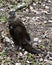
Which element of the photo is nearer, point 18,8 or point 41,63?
point 41,63

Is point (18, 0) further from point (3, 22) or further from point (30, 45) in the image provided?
point (30, 45)

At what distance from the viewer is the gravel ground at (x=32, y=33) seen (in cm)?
716

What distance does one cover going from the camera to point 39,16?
9938 mm

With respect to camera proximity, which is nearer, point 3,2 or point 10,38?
point 10,38

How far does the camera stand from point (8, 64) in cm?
691

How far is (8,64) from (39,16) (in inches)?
133

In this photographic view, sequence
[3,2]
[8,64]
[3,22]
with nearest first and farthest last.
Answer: [8,64] → [3,22] → [3,2]

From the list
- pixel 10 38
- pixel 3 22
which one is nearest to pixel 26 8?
pixel 3 22

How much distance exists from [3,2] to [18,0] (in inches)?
23.1

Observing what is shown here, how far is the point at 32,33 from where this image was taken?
28.3 ft

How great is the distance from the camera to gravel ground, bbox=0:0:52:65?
7.16 metres

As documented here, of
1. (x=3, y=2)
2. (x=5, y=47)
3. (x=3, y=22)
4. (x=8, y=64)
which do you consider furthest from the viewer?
(x=3, y=2)

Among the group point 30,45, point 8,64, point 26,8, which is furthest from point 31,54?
point 26,8

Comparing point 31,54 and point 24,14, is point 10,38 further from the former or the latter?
point 24,14
